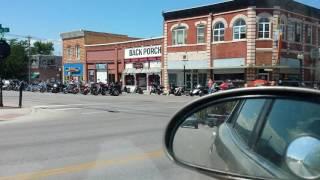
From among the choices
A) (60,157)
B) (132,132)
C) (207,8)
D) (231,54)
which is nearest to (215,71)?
(231,54)

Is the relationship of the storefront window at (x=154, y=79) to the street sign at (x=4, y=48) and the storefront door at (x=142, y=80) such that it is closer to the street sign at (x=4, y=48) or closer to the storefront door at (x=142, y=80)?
the storefront door at (x=142, y=80)

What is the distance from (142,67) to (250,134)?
56.2 metres

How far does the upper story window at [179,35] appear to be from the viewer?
5329cm

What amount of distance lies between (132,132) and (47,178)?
20.6ft

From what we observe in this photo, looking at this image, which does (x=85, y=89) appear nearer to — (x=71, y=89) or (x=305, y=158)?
(x=71, y=89)

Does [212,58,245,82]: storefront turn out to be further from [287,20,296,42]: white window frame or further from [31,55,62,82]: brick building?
[31,55,62,82]: brick building

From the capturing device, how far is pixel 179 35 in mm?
53844

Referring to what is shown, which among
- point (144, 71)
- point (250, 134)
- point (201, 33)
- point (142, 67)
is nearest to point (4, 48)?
point (250, 134)

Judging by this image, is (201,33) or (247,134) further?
(201,33)

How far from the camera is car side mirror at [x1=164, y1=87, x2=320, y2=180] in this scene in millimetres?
2240

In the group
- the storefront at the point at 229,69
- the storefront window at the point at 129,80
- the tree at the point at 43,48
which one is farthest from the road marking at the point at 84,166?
the tree at the point at 43,48

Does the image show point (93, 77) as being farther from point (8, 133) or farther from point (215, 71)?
point (8, 133)

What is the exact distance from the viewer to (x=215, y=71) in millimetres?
50125

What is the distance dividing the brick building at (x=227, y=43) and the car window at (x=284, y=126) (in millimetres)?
38405
